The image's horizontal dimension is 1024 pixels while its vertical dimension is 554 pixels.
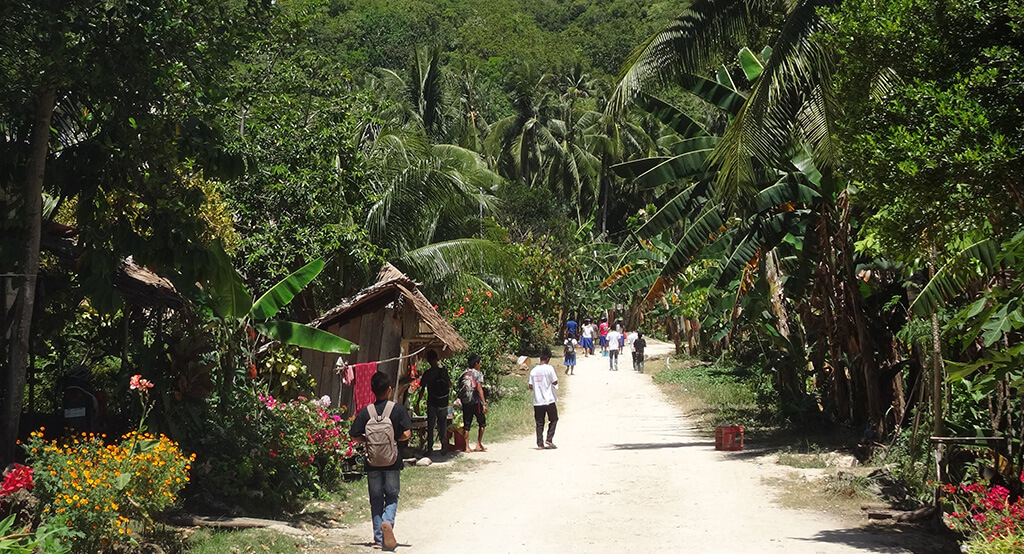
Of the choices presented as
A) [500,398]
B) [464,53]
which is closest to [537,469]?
[500,398]

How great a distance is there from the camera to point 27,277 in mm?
8555

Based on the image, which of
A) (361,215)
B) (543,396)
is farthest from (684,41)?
(361,215)

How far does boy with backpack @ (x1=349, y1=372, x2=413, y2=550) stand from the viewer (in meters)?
8.70

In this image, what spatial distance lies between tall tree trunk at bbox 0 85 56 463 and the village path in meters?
3.35

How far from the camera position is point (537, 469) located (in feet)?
45.9

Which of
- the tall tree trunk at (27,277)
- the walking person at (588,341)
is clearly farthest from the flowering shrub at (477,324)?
the walking person at (588,341)

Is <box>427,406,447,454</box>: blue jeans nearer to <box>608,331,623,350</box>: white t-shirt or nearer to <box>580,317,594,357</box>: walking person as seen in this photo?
<box>608,331,623,350</box>: white t-shirt

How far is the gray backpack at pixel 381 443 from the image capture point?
8695mm

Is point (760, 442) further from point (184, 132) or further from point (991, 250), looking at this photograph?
point (184, 132)

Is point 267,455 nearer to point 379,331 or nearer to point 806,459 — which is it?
point 379,331

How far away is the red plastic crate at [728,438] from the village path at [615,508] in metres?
0.30

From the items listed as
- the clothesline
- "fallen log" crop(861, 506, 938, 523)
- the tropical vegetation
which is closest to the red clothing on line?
the clothesline

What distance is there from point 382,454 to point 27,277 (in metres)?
3.46

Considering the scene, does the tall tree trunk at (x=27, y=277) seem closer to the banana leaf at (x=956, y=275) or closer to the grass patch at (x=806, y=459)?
the banana leaf at (x=956, y=275)
